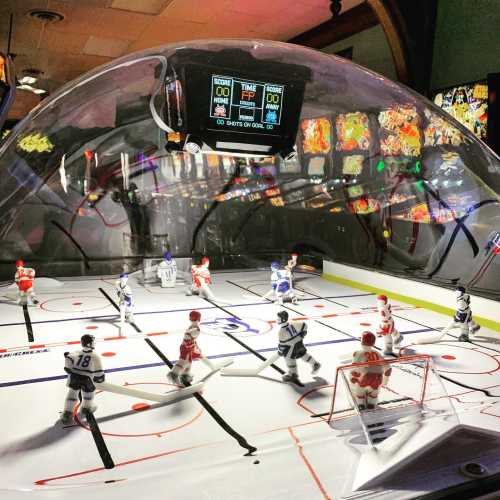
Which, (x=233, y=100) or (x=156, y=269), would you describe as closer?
(x=233, y=100)

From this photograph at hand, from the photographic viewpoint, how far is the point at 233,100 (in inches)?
132

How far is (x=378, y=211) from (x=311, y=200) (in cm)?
227

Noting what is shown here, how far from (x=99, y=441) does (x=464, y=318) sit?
12.4 feet

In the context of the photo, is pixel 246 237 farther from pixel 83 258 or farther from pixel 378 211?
pixel 378 211

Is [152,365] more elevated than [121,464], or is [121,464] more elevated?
[121,464]

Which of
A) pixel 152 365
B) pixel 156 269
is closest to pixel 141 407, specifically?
pixel 152 365

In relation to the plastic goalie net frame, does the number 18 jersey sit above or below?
below

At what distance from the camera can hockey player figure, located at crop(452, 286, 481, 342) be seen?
5184 millimetres

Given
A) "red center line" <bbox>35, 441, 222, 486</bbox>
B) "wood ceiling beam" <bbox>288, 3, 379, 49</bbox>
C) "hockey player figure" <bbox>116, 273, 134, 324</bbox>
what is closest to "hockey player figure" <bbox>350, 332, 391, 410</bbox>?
"red center line" <bbox>35, 441, 222, 486</bbox>

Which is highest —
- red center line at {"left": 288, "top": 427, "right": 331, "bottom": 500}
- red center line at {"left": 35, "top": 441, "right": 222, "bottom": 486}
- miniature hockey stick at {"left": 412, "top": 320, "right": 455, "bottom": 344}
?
red center line at {"left": 288, "top": 427, "right": 331, "bottom": 500}

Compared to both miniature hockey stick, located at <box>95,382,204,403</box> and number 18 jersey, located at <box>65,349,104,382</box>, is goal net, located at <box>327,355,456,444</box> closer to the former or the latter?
miniature hockey stick, located at <box>95,382,204,403</box>

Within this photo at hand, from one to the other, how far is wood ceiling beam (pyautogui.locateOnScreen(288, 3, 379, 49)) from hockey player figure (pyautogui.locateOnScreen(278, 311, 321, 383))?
6181mm

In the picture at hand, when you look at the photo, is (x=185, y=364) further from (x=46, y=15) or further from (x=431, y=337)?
(x=46, y=15)

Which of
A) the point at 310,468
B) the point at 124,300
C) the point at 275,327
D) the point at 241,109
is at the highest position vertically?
the point at 241,109
